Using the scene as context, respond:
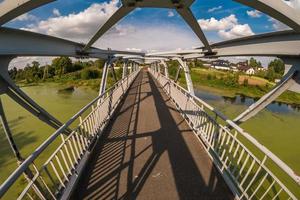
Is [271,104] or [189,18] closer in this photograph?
[189,18]

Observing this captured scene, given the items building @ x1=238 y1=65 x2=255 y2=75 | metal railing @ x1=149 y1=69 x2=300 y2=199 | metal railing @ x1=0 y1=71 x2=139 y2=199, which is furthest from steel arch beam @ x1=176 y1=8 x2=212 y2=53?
building @ x1=238 y1=65 x2=255 y2=75

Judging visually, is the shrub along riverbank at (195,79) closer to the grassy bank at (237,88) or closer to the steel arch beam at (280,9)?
the grassy bank at (237,88)

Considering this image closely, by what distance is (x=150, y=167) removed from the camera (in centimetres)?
399

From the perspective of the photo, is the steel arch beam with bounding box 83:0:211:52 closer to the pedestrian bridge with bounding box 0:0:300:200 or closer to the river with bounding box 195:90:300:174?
the pedestrian bridge with bounding box 0:0:300:200

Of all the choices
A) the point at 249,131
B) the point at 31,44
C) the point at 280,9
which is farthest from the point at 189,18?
the point at 249,131

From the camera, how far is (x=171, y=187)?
3414 millimetres

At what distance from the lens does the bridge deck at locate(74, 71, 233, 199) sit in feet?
10.8

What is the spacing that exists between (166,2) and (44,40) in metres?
2.18

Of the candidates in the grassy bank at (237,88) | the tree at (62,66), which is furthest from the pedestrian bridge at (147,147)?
the tree at (62,66)

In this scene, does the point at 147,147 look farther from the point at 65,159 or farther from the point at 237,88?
the point at 237,88

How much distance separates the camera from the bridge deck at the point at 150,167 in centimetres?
329

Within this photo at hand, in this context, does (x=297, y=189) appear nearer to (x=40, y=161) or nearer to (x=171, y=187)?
(x=171, y=187)

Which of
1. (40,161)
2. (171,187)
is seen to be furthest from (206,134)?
(40,161)

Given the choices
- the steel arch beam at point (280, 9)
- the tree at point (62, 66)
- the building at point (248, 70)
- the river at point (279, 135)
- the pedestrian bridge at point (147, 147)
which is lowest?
the building at point (248, 70)
